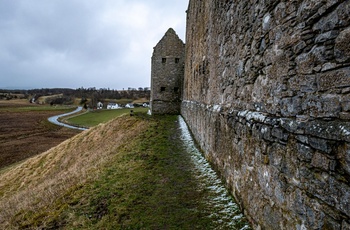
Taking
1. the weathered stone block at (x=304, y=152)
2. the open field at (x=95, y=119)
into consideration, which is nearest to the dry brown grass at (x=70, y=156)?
the weathered stone block at (x=304, y=152)

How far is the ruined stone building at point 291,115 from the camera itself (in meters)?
2.19

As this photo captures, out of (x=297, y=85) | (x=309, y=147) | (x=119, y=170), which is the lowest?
(x=119, y=170)

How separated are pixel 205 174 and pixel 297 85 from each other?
15.1 feet

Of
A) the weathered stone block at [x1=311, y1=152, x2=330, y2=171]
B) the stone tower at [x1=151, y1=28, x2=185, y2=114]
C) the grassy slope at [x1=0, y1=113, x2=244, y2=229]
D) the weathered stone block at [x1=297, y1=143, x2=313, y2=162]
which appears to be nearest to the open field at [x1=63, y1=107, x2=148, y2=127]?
the stone tower at [x1=151, y1=28, x2=185, y2=114]

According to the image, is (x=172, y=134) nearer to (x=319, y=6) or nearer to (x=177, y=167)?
(x=177, y=167)

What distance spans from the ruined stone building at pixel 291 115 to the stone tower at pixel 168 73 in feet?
61.6

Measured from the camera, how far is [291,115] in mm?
2941

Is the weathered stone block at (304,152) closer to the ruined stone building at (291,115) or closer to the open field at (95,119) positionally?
the ruined stone building at (291,115)

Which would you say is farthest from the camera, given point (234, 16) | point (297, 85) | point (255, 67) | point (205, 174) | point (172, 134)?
point (172, 134)

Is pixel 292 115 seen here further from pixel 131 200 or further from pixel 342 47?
pixel 131 200

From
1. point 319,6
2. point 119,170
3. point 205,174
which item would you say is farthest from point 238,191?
point 119,170

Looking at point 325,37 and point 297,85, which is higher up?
point 325,37

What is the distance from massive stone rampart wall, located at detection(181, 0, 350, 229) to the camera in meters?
2.19

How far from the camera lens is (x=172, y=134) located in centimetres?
1336
